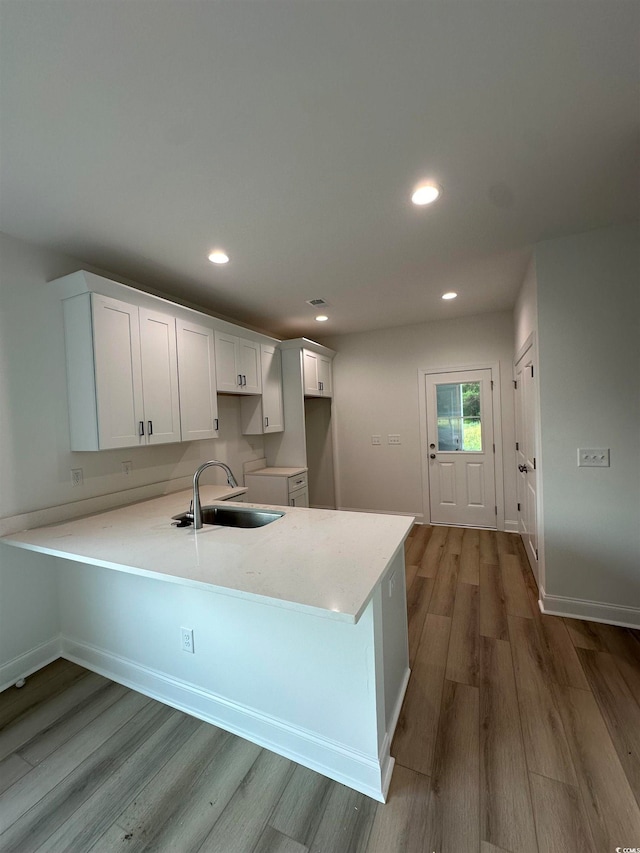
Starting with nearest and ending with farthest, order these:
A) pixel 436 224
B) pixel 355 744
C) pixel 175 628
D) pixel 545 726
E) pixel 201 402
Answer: pixel 355 744
pixel 545 726
pixel 175 628
pixel 436 224
pixel 201 402

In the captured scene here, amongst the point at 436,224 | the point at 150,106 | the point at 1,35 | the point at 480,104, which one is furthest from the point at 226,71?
the point at 436,224

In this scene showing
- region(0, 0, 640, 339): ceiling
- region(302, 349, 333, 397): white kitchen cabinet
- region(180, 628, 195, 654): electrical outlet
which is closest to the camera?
region(0, 0, 640, 339): ceiling

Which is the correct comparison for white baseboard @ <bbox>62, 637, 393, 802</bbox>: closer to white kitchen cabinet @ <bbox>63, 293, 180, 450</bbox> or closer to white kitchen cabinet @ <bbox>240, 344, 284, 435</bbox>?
white kitchen cabinet @ <bbox>63, 293, 180, 450</bbox>

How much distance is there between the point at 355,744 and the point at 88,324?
2584 millimetres

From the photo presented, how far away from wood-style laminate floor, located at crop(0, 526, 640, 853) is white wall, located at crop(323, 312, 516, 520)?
2.45 metres

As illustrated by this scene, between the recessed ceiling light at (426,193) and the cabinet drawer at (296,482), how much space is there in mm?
2707

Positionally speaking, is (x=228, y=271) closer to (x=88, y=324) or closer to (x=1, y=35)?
(x=88, y=324)

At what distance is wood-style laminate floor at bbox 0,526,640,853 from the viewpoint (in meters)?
1.21

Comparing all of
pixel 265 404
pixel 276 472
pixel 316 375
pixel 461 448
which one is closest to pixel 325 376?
pixel 316 375

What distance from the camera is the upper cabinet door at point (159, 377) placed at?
2441mm

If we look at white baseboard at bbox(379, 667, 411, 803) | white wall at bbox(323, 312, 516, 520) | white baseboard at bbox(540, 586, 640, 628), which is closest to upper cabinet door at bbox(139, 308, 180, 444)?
white baseboard at bbox(379, 667, 411, 803)

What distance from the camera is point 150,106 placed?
1234 millimetres

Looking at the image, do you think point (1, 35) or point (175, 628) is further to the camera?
point (175, 628)

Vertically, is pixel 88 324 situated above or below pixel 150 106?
below
